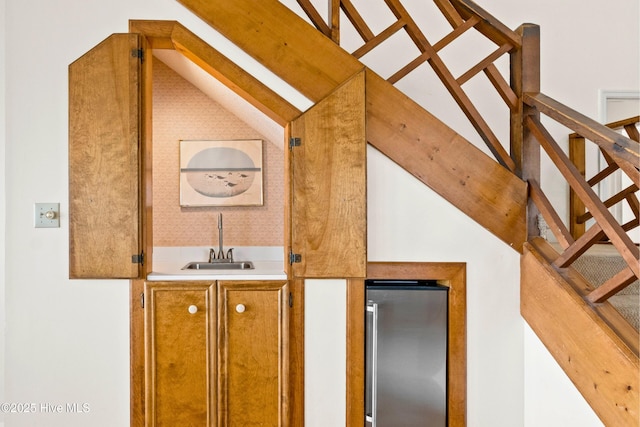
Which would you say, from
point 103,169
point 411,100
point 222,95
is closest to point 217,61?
point 103,169

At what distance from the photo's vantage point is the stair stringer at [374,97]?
92.6 inches

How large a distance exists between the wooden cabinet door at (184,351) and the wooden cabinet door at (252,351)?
0.06 m

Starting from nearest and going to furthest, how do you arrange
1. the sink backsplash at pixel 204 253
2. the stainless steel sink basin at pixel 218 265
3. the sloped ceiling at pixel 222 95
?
1. the sloped ceiling at pixel 222 95
2. the stainless steel sink basin at pixel 218 265
3. the sink backsplash at pixel 204 253

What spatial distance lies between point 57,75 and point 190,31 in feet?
2.24

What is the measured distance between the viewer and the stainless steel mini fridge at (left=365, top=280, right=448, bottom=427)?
92.4 inches

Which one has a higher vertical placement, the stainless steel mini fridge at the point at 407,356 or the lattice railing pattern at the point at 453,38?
the lattice railing pattern at the point at 453,38

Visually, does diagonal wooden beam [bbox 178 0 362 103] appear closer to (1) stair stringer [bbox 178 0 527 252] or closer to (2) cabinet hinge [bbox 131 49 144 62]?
(1) stair stringer [bbox 178 0 527 252]

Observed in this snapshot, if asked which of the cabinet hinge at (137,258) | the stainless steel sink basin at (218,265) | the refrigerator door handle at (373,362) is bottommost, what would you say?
the refrigerator door handle at (373,362)

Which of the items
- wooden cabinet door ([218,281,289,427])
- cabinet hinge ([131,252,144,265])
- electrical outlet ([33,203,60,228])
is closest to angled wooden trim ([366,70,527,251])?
wooden cabinet door ([218,281,289,427])

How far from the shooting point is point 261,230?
3936 millimetres

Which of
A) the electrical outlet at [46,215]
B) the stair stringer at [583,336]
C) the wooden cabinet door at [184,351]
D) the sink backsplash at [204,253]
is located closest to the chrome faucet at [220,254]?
the sink backsplash at [204,253]

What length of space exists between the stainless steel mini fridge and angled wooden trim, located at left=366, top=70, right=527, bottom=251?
0.50 meters

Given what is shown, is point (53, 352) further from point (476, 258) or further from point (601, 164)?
point (601, 164)

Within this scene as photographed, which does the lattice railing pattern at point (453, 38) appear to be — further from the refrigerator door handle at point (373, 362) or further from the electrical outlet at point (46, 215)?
the electrical outlet at point (46, 215)
